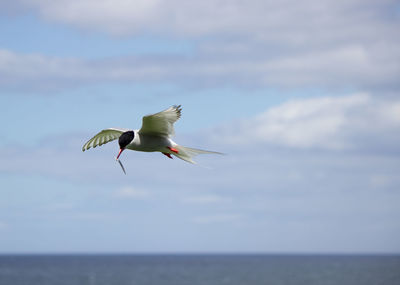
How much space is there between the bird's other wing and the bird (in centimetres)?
162

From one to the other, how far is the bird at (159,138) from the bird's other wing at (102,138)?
1.62 meters

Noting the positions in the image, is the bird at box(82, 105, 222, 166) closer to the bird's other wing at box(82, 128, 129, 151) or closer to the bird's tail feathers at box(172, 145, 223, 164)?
the bird's tail feathers at box(172, 145, 223, 164)

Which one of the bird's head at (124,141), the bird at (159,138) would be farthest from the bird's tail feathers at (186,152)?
the bird's head at (124,141)

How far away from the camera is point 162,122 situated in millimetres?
13648

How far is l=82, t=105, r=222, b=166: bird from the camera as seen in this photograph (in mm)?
13531

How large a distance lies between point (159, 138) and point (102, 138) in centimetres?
233

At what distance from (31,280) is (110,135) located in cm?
12536

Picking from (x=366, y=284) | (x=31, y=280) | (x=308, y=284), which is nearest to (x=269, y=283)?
(x=308, y=284)

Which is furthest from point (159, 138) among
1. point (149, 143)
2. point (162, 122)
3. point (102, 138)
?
point (102, 138)

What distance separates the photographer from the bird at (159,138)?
13531 millimetres

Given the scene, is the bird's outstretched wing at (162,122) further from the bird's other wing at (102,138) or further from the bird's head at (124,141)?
the bird's other wing at (102,138)

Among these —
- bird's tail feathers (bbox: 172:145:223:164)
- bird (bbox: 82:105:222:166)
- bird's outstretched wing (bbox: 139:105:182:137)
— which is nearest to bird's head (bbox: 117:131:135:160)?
bird (bbox: 82:105:222:166)

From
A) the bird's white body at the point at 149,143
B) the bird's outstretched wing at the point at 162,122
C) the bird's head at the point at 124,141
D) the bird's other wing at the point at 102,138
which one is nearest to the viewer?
the bird's outstretched wing at the point at 162,122

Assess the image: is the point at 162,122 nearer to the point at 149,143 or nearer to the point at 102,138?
the point at 149,143
